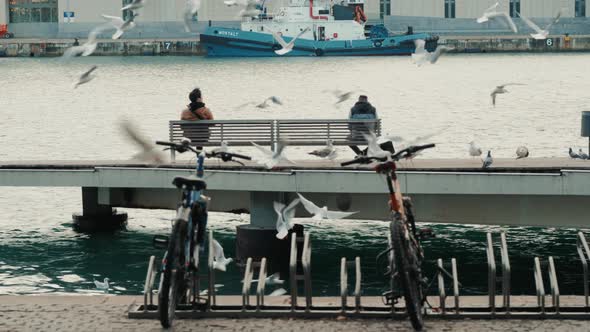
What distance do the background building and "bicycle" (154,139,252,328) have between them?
4521 inches

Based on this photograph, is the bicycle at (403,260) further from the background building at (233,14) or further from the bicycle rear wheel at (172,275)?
the background building at (233,14)

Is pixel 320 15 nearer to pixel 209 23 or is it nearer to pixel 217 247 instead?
pixel 209 23

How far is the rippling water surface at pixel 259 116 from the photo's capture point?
19594 mm

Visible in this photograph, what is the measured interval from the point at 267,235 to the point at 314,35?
3926 inches

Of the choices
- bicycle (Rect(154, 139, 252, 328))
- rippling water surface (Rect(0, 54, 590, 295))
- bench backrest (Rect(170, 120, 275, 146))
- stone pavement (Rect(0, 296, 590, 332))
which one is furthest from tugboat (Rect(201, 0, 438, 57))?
bicycle (Rect(154, 139, 252, 328))

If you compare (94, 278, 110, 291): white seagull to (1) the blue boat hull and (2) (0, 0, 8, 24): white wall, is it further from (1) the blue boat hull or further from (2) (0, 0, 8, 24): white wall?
(2) (0, 0, 8, 24): white wall

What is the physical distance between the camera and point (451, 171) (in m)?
17.6

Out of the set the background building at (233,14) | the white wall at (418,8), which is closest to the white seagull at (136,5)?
the background building at (233,14)

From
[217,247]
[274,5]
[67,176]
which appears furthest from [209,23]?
[217,247]

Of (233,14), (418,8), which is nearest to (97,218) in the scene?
(233,14)

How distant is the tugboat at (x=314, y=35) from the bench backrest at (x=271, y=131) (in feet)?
305

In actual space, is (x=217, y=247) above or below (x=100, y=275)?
above

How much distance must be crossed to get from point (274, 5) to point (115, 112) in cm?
6896

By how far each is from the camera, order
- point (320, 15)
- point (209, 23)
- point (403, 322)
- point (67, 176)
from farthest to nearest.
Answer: point (209, 23) < point (320, 15) < point (67, 176) < point (403, 322)
